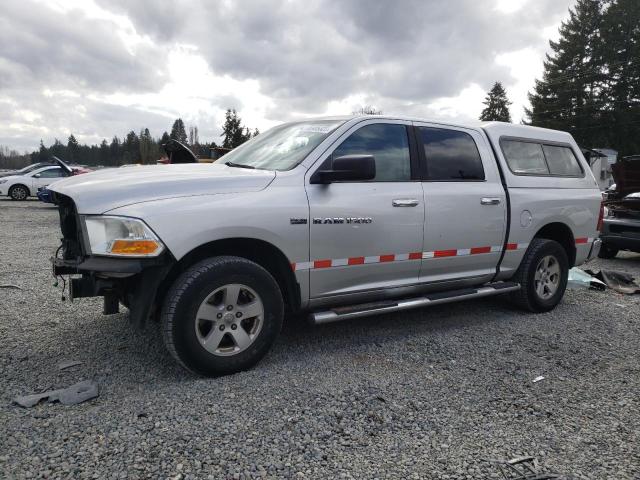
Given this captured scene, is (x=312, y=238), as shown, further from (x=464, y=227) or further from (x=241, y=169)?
(x=464, y=227)

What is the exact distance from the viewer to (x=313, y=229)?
349 centimetres

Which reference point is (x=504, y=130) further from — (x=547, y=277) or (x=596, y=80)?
(x=596, y=80)

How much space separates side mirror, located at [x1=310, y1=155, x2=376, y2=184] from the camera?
11.0ft

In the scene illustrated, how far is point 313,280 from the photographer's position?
11.7ft

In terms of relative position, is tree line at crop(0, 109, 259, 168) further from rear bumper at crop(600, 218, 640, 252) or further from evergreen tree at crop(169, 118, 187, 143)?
rear bumper at crop(600, 218, 640, 252)

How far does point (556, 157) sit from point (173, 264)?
4.33 metres

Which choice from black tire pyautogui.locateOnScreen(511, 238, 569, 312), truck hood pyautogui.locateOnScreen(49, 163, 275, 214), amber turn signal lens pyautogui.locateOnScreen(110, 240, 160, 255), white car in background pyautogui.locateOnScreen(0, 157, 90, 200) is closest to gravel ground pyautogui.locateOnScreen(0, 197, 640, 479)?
black tire pyautogui.locateOnScreen(511, 238, 569, 312)

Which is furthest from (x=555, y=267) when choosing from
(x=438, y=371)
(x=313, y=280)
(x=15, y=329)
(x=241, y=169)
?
(x=15, y=329)

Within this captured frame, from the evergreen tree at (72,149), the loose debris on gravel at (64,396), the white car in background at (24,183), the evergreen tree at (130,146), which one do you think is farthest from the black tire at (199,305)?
the evergreen tree at (72,149)

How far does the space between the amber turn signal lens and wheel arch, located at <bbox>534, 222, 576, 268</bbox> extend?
3.94 meters

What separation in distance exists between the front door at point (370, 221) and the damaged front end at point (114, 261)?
44.1 inches

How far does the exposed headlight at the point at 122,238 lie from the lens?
290 centimetres

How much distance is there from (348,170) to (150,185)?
51.8 inches

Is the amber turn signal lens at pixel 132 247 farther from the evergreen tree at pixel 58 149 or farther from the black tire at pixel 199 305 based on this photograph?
the evergreen tree at pixel 58 149
